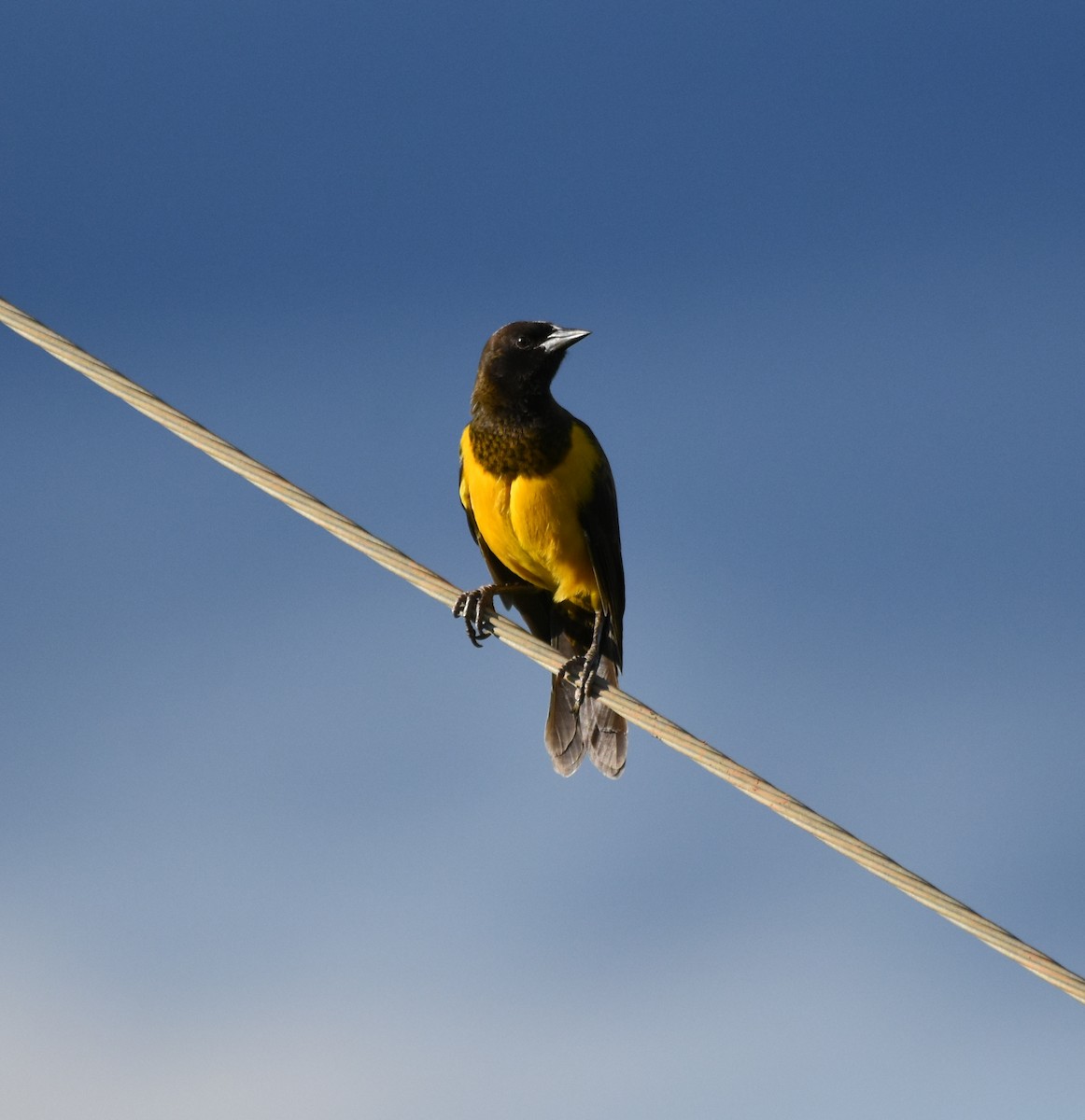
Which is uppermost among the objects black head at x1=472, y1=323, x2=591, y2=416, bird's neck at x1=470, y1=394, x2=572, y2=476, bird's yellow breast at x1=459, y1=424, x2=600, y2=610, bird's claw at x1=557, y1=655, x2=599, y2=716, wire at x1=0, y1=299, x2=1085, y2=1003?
black head at x1=472, y1=323, x2=591, y2=416

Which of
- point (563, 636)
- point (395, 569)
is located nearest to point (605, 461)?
point (563, 636)

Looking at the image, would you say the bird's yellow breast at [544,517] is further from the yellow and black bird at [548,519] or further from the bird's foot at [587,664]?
the bird's foot at [587,664]

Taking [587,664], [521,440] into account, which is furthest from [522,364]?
[587,664]

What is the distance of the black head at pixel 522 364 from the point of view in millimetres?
8086

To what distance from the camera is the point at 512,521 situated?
7883mm

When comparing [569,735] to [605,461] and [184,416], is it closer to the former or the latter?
[605,461]

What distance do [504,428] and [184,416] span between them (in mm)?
3162

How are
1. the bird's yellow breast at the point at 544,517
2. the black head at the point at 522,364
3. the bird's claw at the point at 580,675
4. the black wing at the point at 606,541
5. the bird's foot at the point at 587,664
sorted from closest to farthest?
the bird's claw at the point at 580,675
the bird's foot at the point at 587,664
the bird's yellow breast at the point at 544,517
the black wing at the point at 606,541
the black head at the point at 522,364

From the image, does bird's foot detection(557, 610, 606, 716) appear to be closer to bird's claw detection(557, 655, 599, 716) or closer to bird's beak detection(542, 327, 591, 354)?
bird's claw detection(557, 655, 599, 716)

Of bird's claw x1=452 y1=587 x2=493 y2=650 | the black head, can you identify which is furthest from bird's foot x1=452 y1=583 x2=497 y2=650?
the black head

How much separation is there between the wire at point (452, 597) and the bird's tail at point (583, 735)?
2.56 meters

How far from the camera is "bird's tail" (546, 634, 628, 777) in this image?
26.7 ft

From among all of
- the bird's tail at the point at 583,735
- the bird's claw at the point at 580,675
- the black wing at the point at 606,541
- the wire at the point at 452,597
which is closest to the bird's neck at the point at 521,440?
the black wing at the point at 606,541

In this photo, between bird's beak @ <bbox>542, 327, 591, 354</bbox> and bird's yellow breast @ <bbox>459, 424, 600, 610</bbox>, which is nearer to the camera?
bird's yellow breast @ <bbox>459, 424, 600, 610</bbox>
